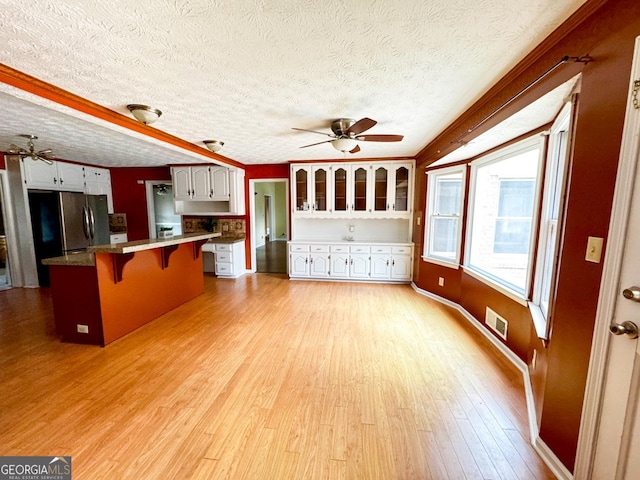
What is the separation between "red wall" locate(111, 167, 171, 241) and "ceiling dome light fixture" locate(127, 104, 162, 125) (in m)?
3.73

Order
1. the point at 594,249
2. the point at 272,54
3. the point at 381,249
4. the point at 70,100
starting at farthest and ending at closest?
the point at 381,249, the point at 70,100, the point at 272,54, the point at 594,249

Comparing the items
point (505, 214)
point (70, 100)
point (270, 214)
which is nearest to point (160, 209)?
point (270, 214)

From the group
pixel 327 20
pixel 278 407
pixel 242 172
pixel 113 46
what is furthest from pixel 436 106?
pixel 242 172

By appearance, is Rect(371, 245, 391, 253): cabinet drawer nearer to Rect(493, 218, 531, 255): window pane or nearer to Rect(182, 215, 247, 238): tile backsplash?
Rect(493, 218, 531, 255): window pane

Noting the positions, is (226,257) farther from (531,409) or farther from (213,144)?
(531,409)

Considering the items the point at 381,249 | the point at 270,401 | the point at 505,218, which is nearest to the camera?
the point at 270,401

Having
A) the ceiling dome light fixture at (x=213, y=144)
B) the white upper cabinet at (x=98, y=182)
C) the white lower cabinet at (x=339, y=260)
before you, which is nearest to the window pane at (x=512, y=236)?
the white lower cabinet at (x=339, y=260)

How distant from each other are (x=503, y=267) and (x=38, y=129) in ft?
18.0

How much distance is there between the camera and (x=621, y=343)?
108 cm

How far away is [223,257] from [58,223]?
9.13 feet

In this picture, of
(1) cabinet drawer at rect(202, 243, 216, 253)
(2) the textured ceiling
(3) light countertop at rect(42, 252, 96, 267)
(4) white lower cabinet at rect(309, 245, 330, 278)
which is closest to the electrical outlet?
(2) the textured ceiling

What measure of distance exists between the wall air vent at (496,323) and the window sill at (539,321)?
0.52m

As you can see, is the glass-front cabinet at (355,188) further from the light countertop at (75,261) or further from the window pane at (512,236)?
the light countertop at (75,261)

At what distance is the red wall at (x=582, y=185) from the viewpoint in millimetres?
1114
